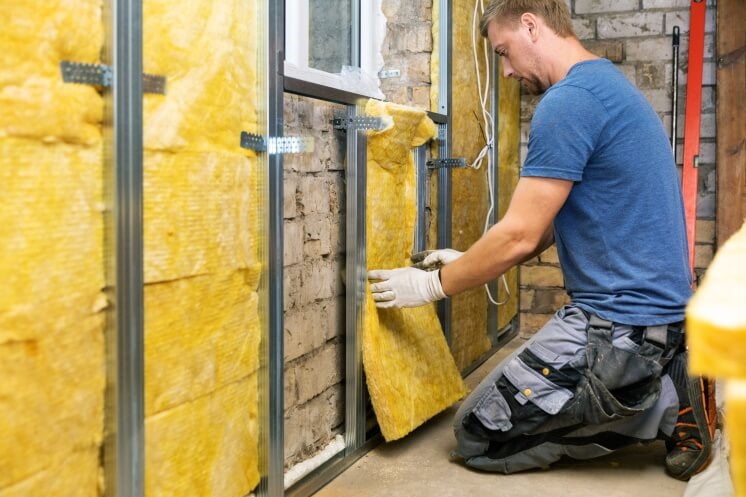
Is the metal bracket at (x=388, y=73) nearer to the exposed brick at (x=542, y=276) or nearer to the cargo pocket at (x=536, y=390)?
→ the cargo pocket at (x=536, y=390)

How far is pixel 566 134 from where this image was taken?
2.00 metres

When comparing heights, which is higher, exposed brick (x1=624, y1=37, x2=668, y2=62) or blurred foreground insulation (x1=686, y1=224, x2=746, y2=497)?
exposed brick (x1=624, y1=37, x2=668, y2=62)

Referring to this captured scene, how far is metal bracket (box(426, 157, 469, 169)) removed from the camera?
2.78 meters

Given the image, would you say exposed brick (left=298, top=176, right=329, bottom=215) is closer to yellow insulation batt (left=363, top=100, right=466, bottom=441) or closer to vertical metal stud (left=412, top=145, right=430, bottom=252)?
yellow insulation batt (left=363, top=100, right=466, bottom=441)

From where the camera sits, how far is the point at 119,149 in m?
1.26

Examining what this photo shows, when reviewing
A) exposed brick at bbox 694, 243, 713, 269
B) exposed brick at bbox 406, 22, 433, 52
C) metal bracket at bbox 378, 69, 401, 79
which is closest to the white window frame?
metal bracket at bbox 378, 69, 401, 79

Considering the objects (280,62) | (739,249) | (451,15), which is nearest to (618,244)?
A: (280,62)

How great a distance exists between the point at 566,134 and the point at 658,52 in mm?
2033

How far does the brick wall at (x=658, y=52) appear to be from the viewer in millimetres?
3670

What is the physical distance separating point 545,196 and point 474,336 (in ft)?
4.52

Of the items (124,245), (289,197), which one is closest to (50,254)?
(124,245)

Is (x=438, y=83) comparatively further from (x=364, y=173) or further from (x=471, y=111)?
(x=364, y=173)

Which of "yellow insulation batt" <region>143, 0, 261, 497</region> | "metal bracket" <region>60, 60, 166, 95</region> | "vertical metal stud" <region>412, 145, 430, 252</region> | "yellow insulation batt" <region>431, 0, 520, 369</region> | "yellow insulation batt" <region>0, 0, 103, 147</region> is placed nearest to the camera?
"yellow insulation batt" <region>0, 0, 103, 147</region>

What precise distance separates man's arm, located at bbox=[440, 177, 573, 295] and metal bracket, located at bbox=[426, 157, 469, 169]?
0.73m
